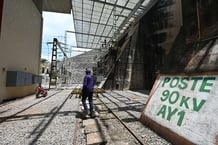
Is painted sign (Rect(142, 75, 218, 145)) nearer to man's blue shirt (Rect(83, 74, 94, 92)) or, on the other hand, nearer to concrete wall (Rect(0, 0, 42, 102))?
man's blue shirt (Rect(83, 74, 94, 92))

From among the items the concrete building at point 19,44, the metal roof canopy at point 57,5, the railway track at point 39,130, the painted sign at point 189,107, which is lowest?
the railway track at point 39,130

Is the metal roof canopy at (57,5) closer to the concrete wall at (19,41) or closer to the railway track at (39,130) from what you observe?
the concrete wall at (19,41)

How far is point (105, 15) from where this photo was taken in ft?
64.4

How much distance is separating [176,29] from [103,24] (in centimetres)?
1331

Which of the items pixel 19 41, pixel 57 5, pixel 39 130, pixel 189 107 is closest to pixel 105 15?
pixel 57 5

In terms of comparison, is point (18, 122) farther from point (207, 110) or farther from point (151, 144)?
point (207, 110)

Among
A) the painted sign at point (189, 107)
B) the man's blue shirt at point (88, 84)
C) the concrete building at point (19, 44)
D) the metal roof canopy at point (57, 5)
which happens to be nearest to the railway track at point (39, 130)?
the man's blue shirt at point (88, 84)

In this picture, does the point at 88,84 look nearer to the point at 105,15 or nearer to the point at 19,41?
the point at 19,41

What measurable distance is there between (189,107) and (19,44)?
922cm

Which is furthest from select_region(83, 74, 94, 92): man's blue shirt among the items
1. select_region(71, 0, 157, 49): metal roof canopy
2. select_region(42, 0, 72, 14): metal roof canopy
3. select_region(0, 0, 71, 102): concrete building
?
select_region(42, 0, 72, 14): metal roof canopy

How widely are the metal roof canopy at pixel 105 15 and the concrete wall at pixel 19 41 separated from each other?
7044 mm

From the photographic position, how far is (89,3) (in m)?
16.7

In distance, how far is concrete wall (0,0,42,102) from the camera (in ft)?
23.9

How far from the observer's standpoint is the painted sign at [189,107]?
2396mm
